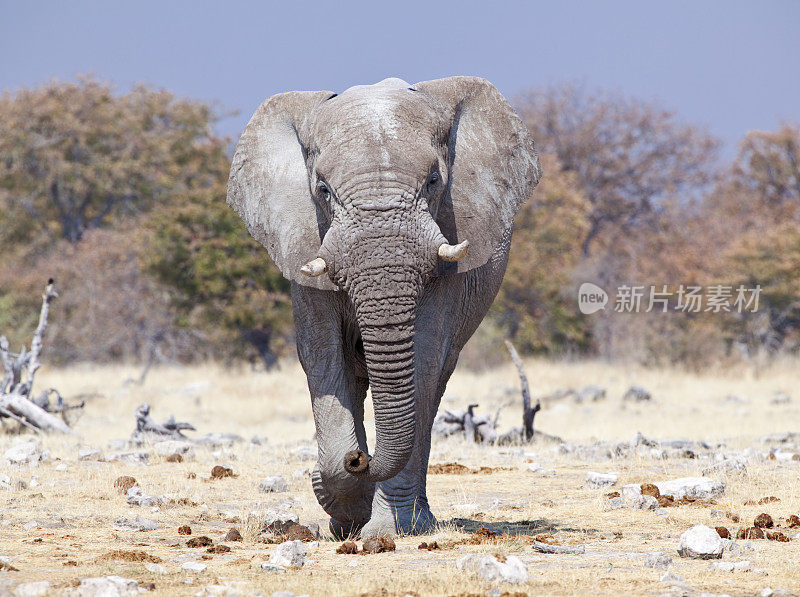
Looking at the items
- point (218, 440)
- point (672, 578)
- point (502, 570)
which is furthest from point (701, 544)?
point (218, 440)

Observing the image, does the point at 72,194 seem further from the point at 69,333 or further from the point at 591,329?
the point at 591,329

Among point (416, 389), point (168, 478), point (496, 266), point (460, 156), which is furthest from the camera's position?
point (168, 478)

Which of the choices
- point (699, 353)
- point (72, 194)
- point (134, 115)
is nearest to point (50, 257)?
point (72, 194)

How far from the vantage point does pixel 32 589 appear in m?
4.72

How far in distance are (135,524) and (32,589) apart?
8.54 ft

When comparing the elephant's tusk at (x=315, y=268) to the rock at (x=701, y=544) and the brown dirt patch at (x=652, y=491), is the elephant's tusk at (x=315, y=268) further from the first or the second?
the brown dirt patch at (x=652, y=491)

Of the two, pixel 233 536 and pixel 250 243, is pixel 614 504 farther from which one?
pixel 250 243

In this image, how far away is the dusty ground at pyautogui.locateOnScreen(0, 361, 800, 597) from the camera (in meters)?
5.32

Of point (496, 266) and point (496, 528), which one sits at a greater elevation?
point (496, 266)

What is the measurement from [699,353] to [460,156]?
20454 mm

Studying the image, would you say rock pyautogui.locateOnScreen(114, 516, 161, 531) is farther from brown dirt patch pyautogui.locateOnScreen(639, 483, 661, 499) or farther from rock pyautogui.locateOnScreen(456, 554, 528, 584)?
brown dirt patch pyautogui.locateOnScreen(639, 483, 661, 499)

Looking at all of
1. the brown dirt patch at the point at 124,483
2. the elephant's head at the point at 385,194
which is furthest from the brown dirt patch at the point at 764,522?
the brown dirt patch at the point at 124,483

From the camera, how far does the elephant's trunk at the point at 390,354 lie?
19.3 feet

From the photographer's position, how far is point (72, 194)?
37.1 meters
